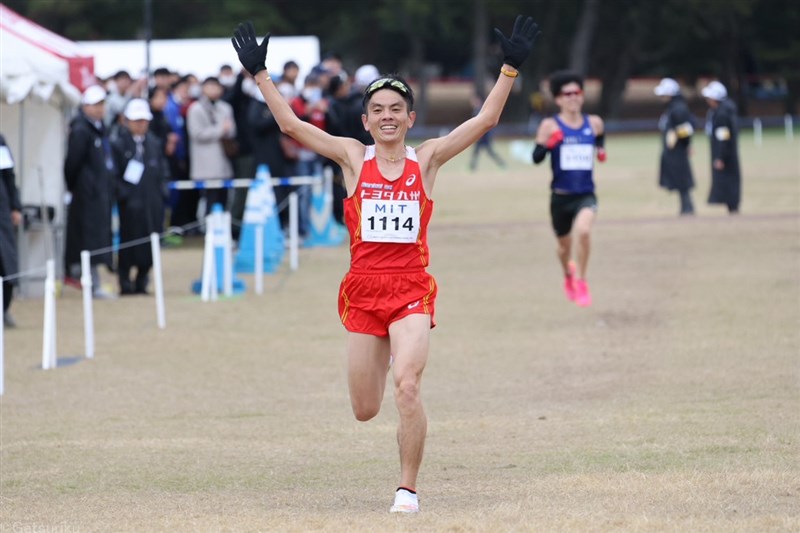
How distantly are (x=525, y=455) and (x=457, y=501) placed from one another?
142 centimetres

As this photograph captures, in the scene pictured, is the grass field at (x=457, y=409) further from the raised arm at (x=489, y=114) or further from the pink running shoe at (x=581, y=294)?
the raised arm at (x=489, y=114)

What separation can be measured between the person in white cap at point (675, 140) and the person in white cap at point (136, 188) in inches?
392

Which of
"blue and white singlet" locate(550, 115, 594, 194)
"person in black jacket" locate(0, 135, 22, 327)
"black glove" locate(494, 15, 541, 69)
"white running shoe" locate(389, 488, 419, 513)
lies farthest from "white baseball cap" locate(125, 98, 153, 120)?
"white running shoe" locate(389, 488, 419, 513)

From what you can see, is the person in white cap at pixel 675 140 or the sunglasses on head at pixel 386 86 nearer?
the sunglasses on head at pixel 386 86

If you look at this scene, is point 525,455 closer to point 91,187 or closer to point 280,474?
point 280,474

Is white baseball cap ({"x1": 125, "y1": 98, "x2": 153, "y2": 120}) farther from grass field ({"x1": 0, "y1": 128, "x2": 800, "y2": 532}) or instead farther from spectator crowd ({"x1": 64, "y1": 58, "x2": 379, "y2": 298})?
grass field ({"x1": 0, "y1": 128, "x2": 800, "y2": 532})

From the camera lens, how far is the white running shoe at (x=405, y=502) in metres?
6.80

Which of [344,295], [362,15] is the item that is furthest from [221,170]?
[362,15]

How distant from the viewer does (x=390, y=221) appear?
23.2 feet

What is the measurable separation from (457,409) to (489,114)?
338 centimetres

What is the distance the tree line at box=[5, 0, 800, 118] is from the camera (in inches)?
2468

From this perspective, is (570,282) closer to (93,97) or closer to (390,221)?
(93,97)

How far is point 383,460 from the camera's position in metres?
8.61

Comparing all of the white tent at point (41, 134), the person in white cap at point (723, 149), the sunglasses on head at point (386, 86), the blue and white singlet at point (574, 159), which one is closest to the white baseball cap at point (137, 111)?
the white tent at point (41, 134)
